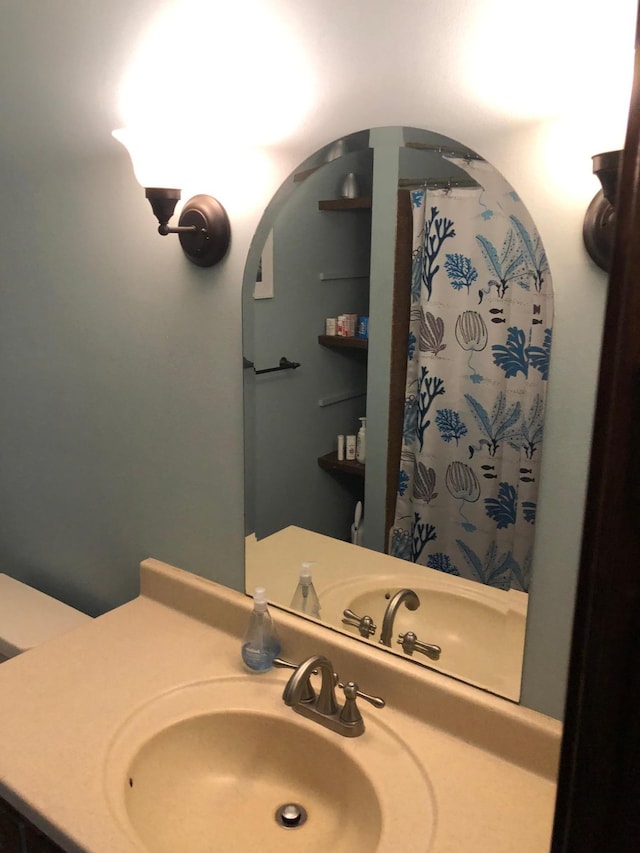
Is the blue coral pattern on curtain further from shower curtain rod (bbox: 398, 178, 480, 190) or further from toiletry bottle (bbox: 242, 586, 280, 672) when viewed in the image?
toiletry bottle (bbox: 242, 586, 280, 672)

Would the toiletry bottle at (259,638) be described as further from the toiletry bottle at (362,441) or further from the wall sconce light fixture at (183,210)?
the wall sconce light fixture at (183,210)

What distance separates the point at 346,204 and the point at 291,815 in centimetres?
104

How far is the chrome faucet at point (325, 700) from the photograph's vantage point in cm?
115

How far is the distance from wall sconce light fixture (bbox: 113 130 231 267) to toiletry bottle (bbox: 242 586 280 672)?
0.66m

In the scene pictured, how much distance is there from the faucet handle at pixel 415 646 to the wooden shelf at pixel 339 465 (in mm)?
302

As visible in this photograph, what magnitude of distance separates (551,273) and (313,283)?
0.48m

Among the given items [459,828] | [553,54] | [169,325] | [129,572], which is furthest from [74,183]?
[459,828]

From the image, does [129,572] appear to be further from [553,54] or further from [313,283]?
[553,54]

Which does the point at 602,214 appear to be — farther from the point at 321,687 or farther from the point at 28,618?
the point at 28,618

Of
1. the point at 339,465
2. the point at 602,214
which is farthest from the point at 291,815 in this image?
the point at 602,214

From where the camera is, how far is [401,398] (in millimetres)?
1253

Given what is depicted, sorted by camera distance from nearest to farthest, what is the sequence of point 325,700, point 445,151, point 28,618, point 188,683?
point 445,151 < point 325,700 < point 188,683 < point 28,618

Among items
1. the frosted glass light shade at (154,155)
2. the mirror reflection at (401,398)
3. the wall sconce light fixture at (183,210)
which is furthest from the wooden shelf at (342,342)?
the frosted glass light shade at (154,155)

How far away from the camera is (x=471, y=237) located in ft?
3.63
